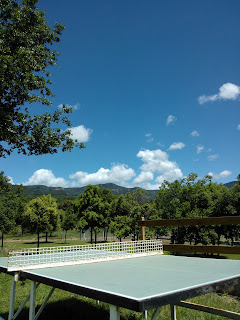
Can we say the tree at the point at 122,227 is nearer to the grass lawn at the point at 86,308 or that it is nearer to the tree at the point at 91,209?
the tree at the point at 91,209

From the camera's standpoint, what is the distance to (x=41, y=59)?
12.5 metres

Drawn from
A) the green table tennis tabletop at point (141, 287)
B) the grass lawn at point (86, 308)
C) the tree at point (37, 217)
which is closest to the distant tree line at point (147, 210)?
the tree at point (37, 217)

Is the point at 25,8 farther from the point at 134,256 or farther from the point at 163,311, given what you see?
the point at 163,311

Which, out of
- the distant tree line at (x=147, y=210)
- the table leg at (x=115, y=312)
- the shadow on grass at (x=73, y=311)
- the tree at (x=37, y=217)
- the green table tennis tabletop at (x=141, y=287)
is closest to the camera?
the green table tennis tabletop at (x=141, y=287)

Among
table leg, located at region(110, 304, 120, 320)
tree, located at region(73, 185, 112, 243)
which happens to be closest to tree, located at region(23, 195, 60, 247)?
tree, located at region(73, 185, 112, 243)

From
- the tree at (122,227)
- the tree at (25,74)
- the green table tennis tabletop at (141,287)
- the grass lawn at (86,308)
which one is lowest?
the grass lawn at (86,308)

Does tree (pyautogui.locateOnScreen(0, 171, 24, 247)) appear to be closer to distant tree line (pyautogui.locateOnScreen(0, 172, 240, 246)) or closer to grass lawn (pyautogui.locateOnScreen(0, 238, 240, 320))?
distant tree line (pyautogui.locateOnScreen(0, 172, 240, 246))

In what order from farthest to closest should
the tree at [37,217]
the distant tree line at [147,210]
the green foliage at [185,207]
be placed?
the tree at [37,217]
the distant tree line at [147,210]
the green foliage at [185,207]

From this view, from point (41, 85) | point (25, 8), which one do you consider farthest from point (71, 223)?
point (25, 8)

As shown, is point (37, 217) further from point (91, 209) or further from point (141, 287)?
point (141, 287)

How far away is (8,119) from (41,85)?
3.01m

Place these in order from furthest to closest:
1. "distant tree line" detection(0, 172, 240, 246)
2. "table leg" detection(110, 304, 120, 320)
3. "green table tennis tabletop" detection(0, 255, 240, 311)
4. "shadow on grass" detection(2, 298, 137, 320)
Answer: "distant tree line" detection(0, 172, 240, 246) → "shadow on grass" detection(2, 298, 137, 320) → "table leg" detection(110, 304, 120, 320) → "green table tennis tabletop" detection(0, 255, 240, 311)

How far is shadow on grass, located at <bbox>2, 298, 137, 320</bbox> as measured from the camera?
6.68 metres

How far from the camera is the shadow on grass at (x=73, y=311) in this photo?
668 centimetres
